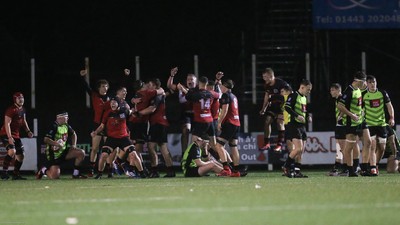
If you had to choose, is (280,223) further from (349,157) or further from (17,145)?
(17,145)

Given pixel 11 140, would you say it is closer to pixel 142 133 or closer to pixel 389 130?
pixel 142 133

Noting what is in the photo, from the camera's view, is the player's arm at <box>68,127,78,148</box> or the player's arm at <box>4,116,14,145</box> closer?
the player's arm at <box>4,116,14,145</box>

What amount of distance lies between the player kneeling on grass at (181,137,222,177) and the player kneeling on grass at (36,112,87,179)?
257 centimetres

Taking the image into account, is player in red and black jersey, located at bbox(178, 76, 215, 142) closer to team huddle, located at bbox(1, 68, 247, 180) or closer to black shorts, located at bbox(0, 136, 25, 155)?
team huddle, located at bbox(1, 68, 247, 180)

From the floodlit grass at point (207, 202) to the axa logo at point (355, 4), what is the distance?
928cm

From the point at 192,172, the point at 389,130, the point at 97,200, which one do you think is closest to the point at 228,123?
the point at 192,172

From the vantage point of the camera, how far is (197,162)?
2058cm

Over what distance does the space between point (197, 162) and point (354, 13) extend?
28.6 feet

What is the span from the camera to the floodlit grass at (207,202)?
11477 millimetres

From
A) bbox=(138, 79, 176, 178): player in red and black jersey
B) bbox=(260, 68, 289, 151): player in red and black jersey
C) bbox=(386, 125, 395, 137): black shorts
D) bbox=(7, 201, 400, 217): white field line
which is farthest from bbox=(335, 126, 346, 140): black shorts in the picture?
bbox=(7, 201, 400, 217): white field line

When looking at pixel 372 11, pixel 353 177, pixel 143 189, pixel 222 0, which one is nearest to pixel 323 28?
pixel 372 11

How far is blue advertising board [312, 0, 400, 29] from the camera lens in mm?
27156

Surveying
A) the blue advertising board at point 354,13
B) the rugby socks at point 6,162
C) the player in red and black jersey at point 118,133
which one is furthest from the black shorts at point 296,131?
the blue advertising board at point 354,13

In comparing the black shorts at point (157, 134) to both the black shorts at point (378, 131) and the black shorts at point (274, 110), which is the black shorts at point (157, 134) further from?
the black shorts at point (378, 131)
